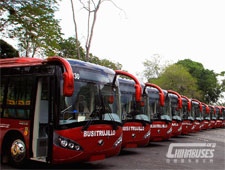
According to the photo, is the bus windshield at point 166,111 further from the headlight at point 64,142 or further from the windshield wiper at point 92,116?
the headlight at point 64,142

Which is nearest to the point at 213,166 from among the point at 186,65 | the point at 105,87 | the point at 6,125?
the point at 105,87

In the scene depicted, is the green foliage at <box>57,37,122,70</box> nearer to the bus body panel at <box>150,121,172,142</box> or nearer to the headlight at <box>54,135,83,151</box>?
the bus body panel at <box>150,121,172,142</box>

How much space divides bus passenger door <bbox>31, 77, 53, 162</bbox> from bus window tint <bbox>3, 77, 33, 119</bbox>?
0.29m

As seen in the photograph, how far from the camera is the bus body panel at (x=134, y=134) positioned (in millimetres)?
11555

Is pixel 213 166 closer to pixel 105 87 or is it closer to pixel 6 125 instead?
pixel 105 87

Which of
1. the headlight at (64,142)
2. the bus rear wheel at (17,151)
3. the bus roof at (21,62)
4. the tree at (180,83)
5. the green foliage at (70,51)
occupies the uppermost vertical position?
the green foliage at (70,51)

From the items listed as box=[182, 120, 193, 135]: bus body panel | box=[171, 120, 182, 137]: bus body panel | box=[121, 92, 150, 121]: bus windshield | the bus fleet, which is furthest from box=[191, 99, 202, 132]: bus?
the bus fleet

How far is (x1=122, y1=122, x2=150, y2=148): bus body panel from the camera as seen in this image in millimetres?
11555

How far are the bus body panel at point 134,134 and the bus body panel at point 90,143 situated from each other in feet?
9.48

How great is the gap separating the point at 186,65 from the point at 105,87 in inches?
2282

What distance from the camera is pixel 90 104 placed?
787 centimetres

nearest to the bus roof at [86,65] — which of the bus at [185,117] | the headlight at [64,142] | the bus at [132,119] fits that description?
the headlight at [64,142]

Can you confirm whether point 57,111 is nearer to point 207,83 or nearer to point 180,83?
point 180,83

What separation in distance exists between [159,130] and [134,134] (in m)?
3.64
